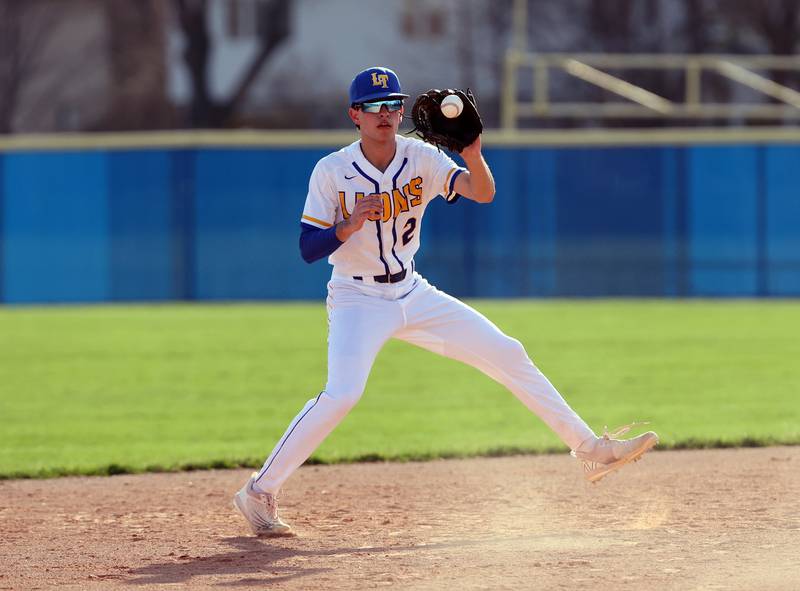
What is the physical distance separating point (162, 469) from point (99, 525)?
1501mm

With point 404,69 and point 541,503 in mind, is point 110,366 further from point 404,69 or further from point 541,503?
point 404,69

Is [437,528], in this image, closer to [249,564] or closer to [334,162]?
[249,564]

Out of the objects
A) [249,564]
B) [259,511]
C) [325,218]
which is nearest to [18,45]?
[325,218]

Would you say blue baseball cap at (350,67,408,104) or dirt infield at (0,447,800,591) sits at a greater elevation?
blue baseball cap at (350,67,408,104)

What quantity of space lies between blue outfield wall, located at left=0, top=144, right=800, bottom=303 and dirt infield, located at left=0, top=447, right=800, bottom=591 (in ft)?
36.0

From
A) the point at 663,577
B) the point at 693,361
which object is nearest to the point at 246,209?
the point at 693,361

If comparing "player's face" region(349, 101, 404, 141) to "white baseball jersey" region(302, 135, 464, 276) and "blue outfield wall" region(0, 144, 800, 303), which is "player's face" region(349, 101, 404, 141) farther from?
"blue outfield wall" region(0, 144, 800, 303)

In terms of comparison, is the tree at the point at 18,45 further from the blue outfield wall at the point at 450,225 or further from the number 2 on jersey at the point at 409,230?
the number 2 on jersey at the point at 409,230

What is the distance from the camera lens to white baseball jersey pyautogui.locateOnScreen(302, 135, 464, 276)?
525 centimetres

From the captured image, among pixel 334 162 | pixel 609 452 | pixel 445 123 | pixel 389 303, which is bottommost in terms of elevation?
pixel 609 452

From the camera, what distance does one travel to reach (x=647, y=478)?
6473 millimetres

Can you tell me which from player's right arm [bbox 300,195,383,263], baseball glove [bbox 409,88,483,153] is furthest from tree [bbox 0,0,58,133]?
player's right arm [bbox 300,195,383,263]

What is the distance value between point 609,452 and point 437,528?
2.39 feet

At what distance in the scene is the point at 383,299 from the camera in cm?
534
